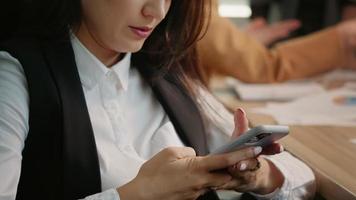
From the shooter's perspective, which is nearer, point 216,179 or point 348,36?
point 216,179

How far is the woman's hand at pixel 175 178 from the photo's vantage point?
0.92 m

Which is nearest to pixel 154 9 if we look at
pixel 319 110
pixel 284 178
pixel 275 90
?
pixel 284 178

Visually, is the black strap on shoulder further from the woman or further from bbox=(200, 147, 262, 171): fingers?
bbox=(200, 147, 262, 171): fingers

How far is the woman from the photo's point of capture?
0.94m

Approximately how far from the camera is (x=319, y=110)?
1.56m

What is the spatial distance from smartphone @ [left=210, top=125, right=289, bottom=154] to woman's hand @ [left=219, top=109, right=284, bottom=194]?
0.13 ft

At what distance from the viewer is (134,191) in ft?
3.05

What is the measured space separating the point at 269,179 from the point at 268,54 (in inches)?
31.7

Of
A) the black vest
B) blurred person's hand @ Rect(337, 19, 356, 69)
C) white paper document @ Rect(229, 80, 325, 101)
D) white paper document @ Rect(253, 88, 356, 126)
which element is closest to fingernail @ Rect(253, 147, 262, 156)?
the black vest

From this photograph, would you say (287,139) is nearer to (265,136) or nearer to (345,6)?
(265,136)

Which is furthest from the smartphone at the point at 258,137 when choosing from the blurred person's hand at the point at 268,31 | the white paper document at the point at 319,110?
the blurred person's hand at the point at 268,31

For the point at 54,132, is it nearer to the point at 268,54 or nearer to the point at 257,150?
the point at 257,150

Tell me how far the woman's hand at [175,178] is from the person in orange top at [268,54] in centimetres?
78

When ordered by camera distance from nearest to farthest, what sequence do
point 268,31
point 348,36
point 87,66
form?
point 87,66
point 348,36
point 268,31
